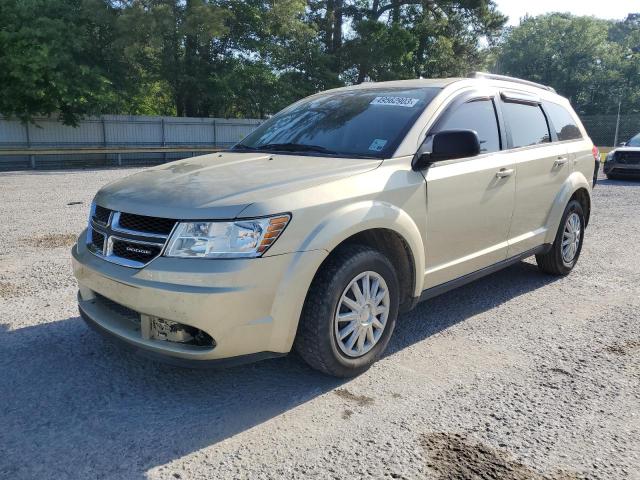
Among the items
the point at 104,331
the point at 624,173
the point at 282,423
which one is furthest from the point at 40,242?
the point at 624,173

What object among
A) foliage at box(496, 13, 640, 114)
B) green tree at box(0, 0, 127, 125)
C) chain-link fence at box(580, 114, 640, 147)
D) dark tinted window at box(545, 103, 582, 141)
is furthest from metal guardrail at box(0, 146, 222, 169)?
foliage at box(496, 13, 640, 114)

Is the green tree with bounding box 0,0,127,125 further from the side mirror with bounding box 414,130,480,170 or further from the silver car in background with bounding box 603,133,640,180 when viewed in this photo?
the side mirror with bounding box 414,130,480,170

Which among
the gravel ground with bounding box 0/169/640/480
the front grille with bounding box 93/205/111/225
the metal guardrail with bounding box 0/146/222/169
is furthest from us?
the metal guardrail with bounding box 0/146/222/169

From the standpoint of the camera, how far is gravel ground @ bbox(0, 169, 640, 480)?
2578mm

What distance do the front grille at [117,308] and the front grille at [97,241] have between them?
0.95ft

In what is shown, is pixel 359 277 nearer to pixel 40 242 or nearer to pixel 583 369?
pixel 583 369

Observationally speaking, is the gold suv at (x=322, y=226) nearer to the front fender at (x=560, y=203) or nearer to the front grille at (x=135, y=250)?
the front grille at (x=135, y=250)

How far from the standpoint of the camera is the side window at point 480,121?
4.08 meters

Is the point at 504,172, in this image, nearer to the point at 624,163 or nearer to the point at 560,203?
the point at 560,203

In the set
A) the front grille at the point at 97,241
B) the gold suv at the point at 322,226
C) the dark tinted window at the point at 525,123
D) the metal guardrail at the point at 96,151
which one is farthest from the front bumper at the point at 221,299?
the metal guardrail at the point at 96,151

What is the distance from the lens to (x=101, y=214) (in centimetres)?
340

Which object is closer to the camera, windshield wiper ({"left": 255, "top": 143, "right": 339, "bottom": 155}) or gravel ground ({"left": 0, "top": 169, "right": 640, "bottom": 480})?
gravel ground ({"left": 0, "top": 169, "right": 640, "bottom": 480})

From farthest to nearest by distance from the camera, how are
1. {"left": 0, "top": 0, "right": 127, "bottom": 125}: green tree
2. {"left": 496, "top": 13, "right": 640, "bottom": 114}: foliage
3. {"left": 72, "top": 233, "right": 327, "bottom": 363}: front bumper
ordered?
{"left": 496, "top": 13, "right": 640, "bottom": 114}: foliage, {"left": 0, "top": 0, "right": 127, "bottom": 125}: green tree, {"left": 72, "top": 233, "right": 327, "bottom": 363}: front bumper

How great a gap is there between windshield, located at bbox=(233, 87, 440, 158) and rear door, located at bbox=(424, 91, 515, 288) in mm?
259
